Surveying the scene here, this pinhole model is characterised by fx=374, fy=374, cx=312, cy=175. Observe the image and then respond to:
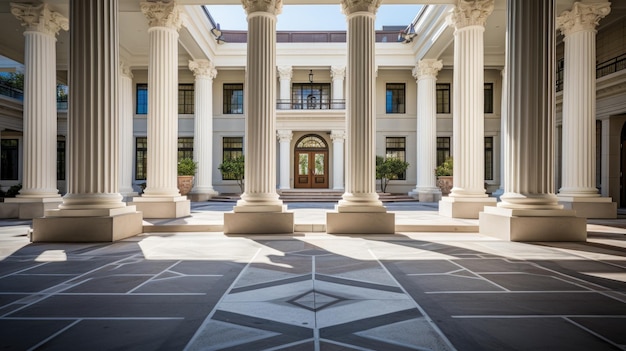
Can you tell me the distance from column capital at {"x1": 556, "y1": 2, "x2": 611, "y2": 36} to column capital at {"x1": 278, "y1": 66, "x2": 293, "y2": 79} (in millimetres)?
14204

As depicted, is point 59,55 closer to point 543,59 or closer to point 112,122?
point 112,122

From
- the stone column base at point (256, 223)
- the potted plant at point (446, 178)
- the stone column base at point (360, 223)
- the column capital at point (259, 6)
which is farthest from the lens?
the potted plant at point (446, 178)

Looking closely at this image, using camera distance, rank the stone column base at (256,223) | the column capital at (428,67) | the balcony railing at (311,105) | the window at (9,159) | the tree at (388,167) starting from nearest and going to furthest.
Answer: the stone column base at (256,223) < the column capital at (428,67) < the tree at (388,167) < the balcony railing at (311,105) < the window at (9,159)

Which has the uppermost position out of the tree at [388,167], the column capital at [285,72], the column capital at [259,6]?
the column capital at [285,72]

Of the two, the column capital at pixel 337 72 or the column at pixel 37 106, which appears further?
the column capital at pixel 337 72

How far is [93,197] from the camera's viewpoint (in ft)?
23.8

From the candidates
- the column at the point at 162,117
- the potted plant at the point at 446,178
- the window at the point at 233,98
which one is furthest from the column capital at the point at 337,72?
the column at the point at 162,117

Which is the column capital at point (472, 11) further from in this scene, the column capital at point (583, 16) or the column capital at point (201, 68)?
the column capital at point (201, 68)

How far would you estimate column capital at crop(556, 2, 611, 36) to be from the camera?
11.6 metres

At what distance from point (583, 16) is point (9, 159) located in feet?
108

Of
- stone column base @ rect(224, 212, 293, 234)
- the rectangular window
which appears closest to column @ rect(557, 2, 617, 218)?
stone column base @ rect(224, 212, 293, 234)

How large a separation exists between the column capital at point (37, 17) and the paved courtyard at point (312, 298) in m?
8.64

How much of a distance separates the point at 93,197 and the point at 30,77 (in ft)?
24.4

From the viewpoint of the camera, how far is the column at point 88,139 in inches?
281
